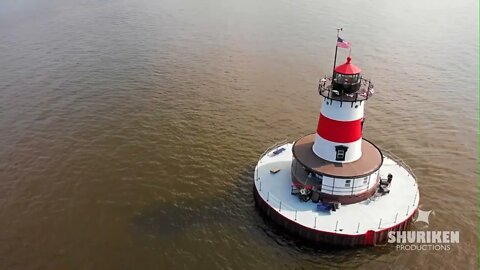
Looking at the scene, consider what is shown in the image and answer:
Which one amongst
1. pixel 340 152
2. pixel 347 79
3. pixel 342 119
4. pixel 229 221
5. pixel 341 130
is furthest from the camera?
pixel 229 221

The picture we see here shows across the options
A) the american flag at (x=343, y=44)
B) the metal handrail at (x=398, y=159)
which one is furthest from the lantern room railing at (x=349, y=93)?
the metal handrail at (x=398, y=159)

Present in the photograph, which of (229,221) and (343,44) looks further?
(229,221)

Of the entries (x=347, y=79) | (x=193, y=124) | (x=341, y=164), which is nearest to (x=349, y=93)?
(x=347, y=79)

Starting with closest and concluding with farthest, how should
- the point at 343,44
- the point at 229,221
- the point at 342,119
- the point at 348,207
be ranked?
the point at 343,44 < the point at 342,119 < the point at 348,207 < the point at 229,221

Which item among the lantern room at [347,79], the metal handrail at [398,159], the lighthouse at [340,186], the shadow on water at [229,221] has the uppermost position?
the lantern room at [347,79]

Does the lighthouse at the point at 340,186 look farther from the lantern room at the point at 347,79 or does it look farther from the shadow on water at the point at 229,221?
the shadow on water at the point at 229,221

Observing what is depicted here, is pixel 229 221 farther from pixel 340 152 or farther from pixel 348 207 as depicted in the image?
pixel 340 152

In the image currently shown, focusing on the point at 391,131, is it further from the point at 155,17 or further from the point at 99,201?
the point at 155,17
